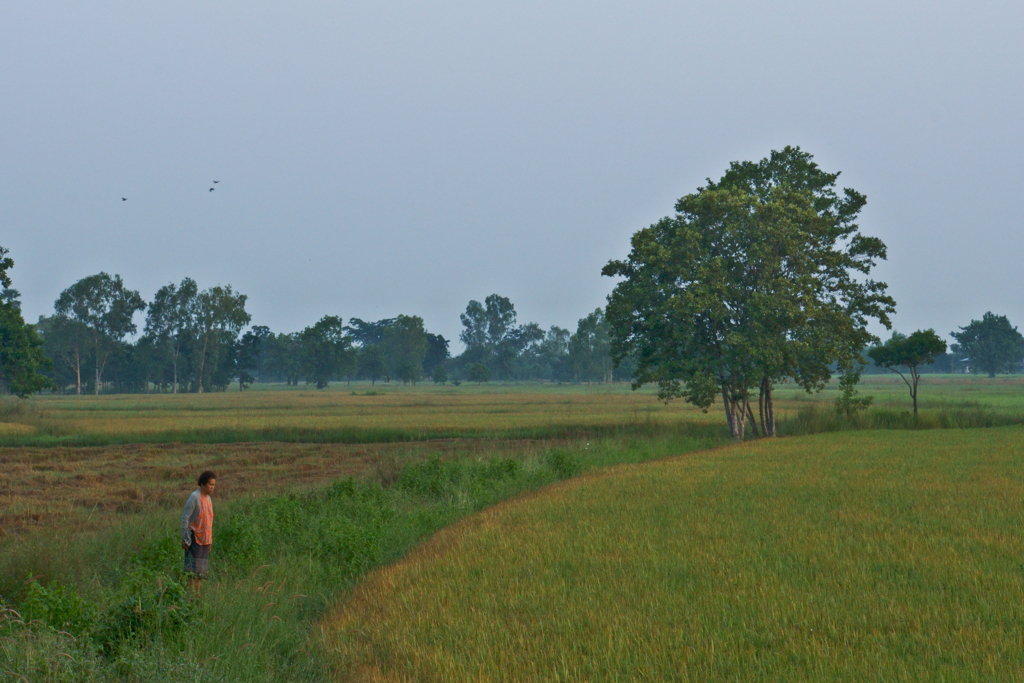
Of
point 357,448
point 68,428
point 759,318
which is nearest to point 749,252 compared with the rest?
point 759,318

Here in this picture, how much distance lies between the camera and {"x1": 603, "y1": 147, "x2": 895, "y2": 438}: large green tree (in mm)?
34625

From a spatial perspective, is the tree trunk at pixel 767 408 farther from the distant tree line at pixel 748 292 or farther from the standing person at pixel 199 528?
the standing person at pixel 199 528

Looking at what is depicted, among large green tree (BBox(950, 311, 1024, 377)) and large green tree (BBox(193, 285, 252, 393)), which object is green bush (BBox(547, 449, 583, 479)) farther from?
large green tree (BBox(950, 311, 1024, 377))

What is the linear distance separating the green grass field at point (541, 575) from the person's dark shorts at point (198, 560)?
0.39m

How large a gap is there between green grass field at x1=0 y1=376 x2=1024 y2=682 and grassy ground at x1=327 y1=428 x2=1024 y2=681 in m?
0.04

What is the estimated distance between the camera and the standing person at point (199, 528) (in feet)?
34.1

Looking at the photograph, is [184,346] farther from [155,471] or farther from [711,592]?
[711,592]

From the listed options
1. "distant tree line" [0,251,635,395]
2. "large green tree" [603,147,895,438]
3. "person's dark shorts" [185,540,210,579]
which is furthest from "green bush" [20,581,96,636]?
"distant tree line" [0,251,635,395]

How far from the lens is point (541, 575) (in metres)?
10.5

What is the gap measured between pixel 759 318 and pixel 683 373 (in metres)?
3.98

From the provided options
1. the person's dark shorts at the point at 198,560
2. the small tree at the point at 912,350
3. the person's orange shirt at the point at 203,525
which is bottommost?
the person's dark shorts at the point at 198,560

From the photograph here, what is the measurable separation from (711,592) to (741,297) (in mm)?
28187

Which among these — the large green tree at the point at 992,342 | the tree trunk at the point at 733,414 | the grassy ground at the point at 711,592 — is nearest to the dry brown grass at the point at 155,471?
the tree trunk at the point at 733,414

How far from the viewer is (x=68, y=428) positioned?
4319 cm
